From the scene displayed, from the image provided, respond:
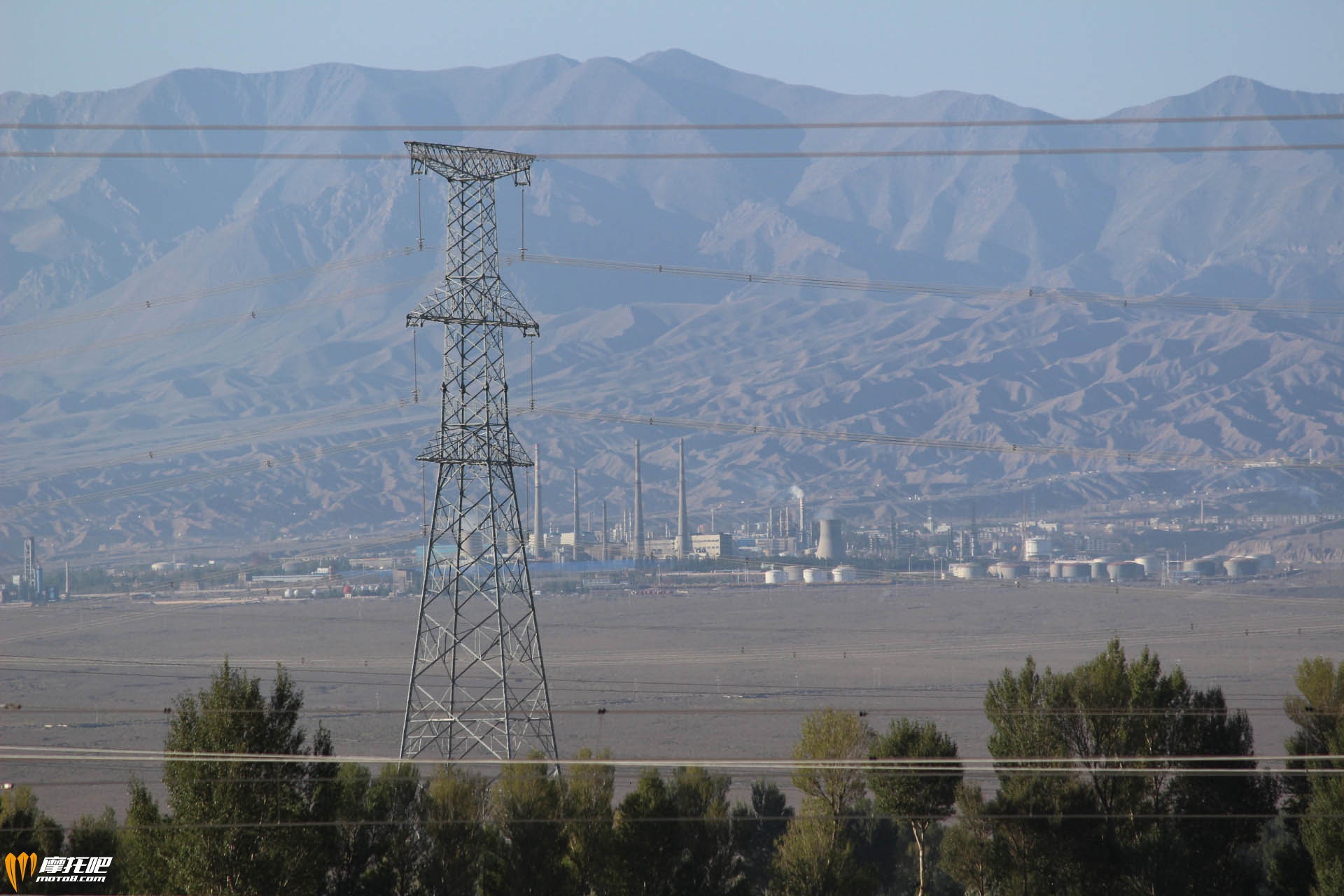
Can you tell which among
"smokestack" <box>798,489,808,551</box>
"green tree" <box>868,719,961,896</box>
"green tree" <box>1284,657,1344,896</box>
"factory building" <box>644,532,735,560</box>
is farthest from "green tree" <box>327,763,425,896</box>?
"smokestack" <box>798,489,808,551</box>

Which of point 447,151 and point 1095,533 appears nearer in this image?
point 447,151

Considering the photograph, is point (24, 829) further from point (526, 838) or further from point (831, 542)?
point (831, 542)

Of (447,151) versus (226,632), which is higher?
(447,151)

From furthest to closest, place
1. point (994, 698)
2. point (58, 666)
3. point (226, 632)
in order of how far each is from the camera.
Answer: point (226, 632) < point (58, 666) < point (994, 698)

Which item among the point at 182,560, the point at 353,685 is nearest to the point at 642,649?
the point at 353,685

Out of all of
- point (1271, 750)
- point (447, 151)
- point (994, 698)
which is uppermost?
point (447, 151)

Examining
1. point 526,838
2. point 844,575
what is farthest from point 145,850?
point 844,575

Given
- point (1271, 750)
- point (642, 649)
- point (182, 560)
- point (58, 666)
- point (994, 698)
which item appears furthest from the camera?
point (182, 560)

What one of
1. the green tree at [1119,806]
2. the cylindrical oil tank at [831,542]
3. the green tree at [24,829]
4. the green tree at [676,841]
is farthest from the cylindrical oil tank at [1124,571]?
the green tree at [24,829]

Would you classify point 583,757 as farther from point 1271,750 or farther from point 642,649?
point 642,649
